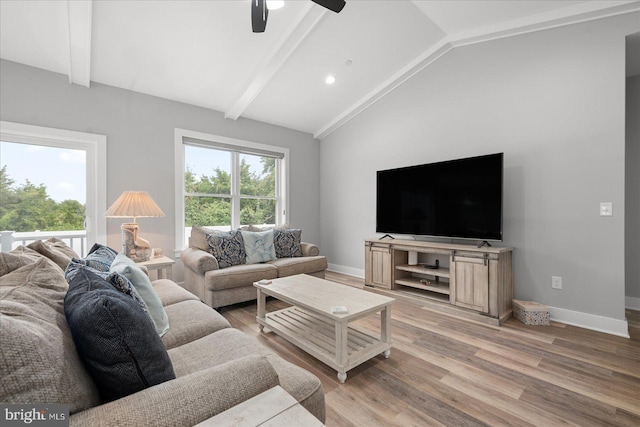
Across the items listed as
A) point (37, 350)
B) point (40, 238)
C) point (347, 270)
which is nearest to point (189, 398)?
point (37, 350)

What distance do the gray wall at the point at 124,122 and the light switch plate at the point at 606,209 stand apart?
4.22m

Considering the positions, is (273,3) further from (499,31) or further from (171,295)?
(499,31)

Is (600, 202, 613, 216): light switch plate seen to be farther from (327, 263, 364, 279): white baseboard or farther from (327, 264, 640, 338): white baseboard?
(327, 263, 364, 279): white baseboard

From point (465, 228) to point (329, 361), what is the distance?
2.17 meters

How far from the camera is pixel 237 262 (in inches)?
137

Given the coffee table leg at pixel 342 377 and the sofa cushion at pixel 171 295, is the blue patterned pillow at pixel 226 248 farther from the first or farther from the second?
the coffee table leg at pixel 342 377

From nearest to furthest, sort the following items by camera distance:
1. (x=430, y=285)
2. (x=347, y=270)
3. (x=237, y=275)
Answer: (x=237, y=275) < (x=430, y=285) < (x=347, y=270)

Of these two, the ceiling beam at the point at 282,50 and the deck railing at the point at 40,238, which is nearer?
the deck railing at the point at 40,238

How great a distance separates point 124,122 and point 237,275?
89.7 inches

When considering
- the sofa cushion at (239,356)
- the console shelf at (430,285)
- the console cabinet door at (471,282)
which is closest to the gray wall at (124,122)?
the sofa cushion at (239,356)

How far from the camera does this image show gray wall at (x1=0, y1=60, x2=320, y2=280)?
287cm

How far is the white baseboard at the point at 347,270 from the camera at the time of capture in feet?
15.3

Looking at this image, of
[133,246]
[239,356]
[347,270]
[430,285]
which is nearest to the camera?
[239,356]

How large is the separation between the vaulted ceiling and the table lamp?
1.38 m
